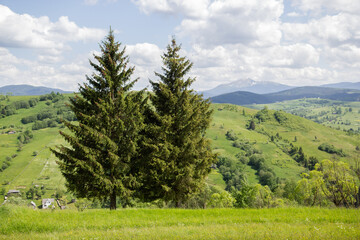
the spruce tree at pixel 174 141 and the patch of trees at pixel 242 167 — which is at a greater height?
the spruce tree at pixel 174 141

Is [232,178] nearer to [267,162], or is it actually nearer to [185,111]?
[267,162]

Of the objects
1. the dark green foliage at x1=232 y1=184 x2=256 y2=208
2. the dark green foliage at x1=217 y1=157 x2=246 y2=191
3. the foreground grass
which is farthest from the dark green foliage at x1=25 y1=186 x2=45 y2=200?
the foreground grass

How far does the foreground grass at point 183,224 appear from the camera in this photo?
9164 millimetres

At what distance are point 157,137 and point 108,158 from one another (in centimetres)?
439

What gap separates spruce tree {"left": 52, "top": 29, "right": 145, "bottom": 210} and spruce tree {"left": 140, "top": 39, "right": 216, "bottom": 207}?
1.56 meters

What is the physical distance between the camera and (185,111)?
20688mm

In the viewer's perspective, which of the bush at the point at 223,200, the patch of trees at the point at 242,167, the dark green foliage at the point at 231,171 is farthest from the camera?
the patch of trees at the point at 242,167

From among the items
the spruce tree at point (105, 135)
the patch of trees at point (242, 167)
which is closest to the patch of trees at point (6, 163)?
the patch of trees at point (242, 167)

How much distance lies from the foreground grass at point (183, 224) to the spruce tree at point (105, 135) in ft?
15.9

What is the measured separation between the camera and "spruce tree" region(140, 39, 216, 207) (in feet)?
65.1

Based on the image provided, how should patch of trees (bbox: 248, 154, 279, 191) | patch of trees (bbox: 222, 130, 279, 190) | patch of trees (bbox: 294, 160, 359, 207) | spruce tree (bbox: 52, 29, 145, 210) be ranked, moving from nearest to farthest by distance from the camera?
1. patch of trees (bbox: 294, 160, 359, 207)
2. spruce tree (bbox: 52, 29, 145, 210)
3. patch of trees (bbox: 222, 130, 279, 190)
4. patch of trees (bbox: 248, 154, 279, 191)

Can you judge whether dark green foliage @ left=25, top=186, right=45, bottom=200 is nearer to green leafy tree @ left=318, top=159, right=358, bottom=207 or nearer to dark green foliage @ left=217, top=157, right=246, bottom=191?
dark green foliage @ left=217, top=157, right=246, bottom=191

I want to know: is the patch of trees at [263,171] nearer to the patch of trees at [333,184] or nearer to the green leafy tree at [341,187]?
the patch of trees at [333,184]

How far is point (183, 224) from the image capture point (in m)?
11.4
